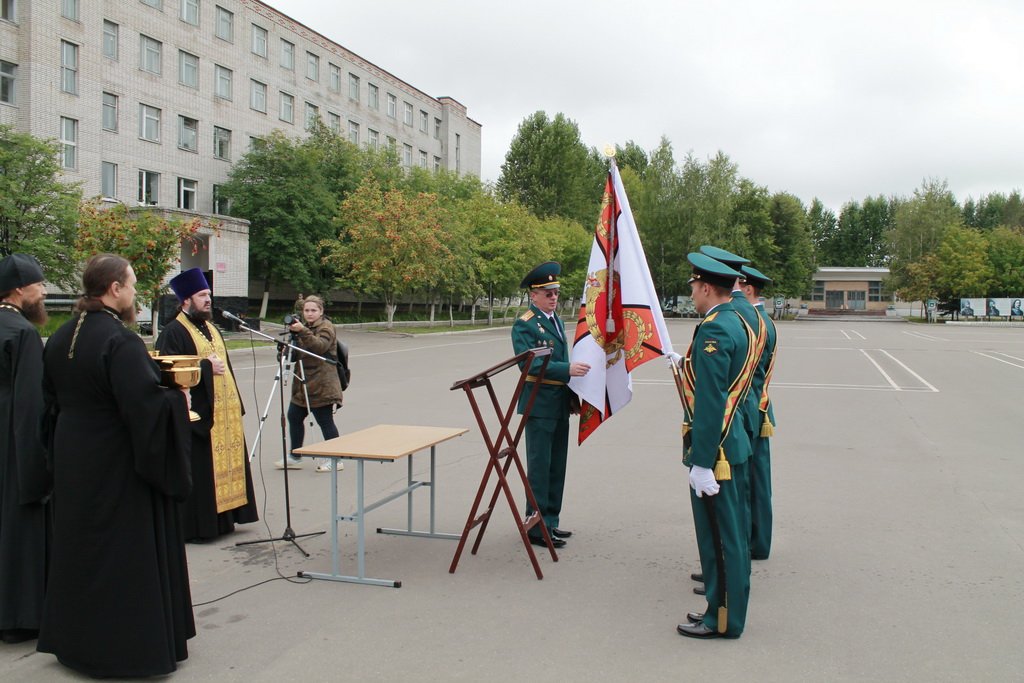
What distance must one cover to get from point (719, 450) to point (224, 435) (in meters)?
3.76

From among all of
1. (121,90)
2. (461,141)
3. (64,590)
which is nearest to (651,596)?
(64,590)

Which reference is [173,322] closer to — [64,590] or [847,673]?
[64,590]

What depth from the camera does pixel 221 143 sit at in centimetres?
4169

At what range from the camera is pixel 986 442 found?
408 inches

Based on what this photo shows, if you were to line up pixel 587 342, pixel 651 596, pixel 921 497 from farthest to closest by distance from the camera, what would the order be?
pixel 921 497, pixel 587 342, pixel 651 596

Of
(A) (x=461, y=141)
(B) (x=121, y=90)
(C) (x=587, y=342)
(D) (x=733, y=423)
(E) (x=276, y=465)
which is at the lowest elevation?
(E) (x=276, y=465)

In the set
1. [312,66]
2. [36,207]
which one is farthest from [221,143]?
[36,207]

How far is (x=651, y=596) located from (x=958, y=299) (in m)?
76.7

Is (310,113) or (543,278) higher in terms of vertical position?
(310,113)

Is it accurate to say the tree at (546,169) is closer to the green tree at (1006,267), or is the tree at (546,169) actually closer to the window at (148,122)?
the green tree at (1006,267)

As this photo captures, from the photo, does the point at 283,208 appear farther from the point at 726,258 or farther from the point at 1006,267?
the point at 1006,267

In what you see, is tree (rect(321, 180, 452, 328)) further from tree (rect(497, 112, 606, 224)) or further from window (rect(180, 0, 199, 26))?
tree (rect(497, 112, 606, 224))

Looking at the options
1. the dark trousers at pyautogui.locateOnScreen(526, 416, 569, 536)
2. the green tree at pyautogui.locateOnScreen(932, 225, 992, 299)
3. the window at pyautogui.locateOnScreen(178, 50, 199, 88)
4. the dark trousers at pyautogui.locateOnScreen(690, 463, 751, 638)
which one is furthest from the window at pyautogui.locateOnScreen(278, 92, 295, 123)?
the green tree at pyautogui.locateOnScreen(932, 225, 992, 299)

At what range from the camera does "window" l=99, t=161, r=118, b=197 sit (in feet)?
113
